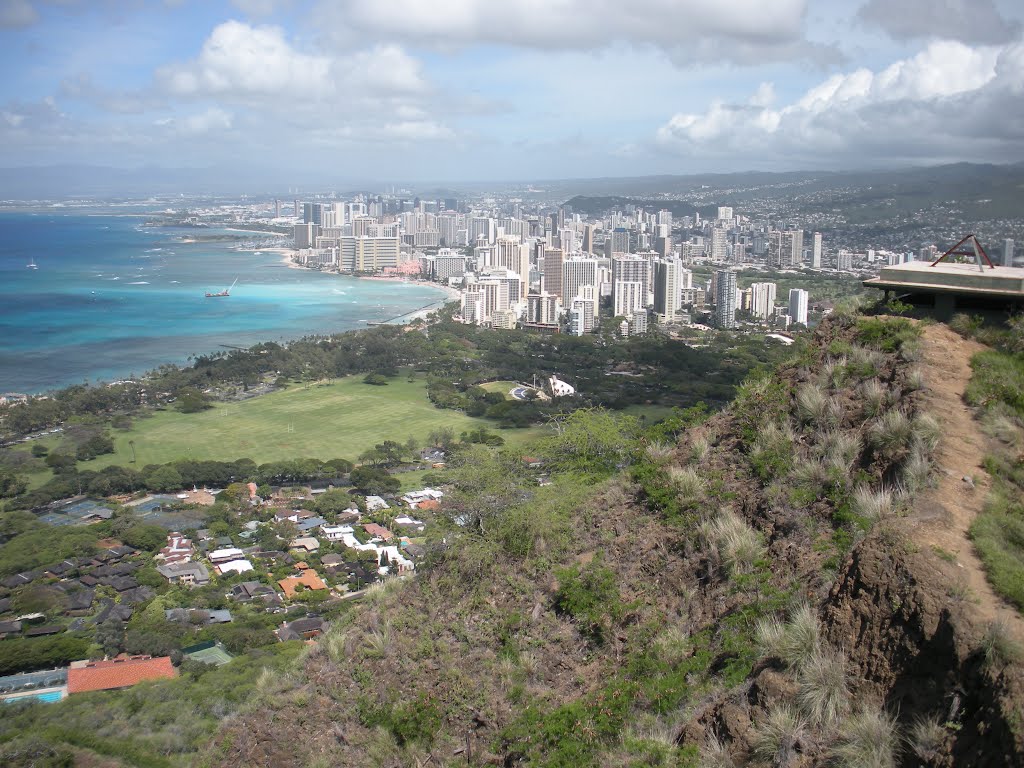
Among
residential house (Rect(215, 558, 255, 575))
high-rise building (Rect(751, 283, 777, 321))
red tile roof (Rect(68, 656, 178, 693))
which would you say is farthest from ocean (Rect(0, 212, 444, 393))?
red tile roof (Rect(68, 656, 178, 693))

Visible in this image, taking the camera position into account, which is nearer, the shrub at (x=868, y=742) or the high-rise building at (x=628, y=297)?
the shrub at (x=868, y=742)

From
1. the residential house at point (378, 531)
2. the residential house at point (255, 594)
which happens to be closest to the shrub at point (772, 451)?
the residential house at point (255, 594)

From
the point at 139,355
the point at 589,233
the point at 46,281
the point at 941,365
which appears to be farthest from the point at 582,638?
the point at 589,233

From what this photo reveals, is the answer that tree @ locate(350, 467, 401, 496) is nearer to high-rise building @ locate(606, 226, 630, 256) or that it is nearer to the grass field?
the grass field

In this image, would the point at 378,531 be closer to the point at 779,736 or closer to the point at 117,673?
the point at 117,673

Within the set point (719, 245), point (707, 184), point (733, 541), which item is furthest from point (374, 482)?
point (707, 184)

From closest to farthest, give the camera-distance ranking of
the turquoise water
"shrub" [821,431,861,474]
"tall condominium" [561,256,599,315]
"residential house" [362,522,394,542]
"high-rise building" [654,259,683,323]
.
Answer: "shrub" [821,431,861,474] < the turquoise water < "residential house" [362,522,394,542] < "high-rise building" [654,259,683,323] < "tall condominium" [561,256,599,315]

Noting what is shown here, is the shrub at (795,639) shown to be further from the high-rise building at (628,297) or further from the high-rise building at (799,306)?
the high-rise building at (628,297)
